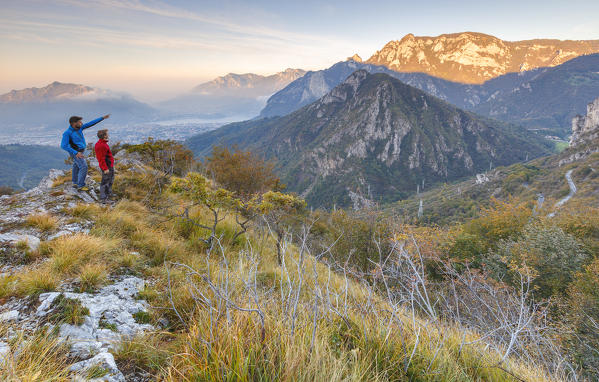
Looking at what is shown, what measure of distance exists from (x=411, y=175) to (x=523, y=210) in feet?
501

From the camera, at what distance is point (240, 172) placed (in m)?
19.0

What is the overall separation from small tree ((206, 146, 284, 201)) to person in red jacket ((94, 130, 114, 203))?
938 centimetres

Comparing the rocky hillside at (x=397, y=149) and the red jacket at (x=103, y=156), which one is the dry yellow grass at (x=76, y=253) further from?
the rocky hillside at (x=397, y=149)

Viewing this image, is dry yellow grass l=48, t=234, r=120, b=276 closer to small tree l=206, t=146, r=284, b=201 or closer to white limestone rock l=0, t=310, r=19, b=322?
white limestone rock l=0, t=310, r=19, b=322

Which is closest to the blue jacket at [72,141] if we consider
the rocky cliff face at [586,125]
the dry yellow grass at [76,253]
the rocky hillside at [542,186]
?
the dry yellow grass at [76,253]

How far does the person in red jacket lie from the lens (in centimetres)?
658

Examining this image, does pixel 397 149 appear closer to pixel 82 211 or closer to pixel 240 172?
pixel 240 172

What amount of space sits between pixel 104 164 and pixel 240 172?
40.8 feet

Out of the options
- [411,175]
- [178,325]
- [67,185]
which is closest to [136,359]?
[178,325]

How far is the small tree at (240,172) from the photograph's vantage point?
1797cm

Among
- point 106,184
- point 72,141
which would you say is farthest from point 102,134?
point 106,184

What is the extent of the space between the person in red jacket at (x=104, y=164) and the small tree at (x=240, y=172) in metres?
9.38

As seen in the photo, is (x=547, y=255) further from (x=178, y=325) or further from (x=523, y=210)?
(x=178, y=325)

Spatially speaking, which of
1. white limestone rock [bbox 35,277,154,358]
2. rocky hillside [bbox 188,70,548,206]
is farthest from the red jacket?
rocky hillside [bbox 188,70,548,206]
